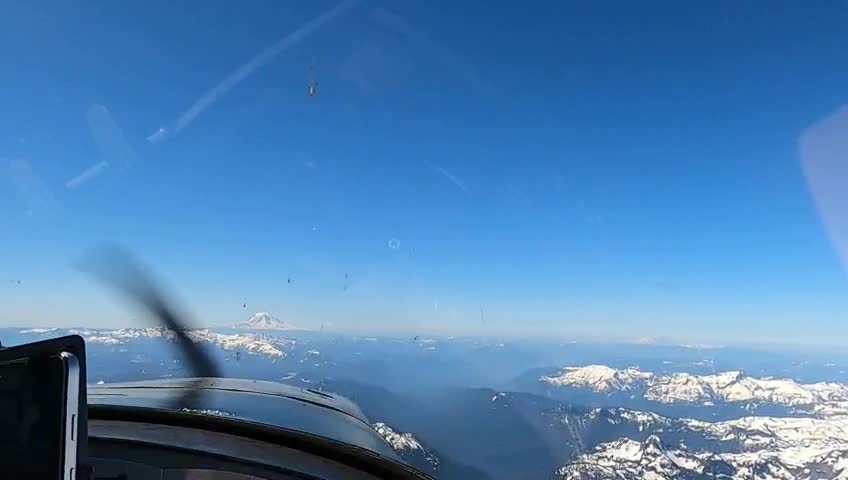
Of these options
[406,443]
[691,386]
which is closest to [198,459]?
[406,443]

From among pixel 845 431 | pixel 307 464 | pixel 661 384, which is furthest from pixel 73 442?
pixel 661 384

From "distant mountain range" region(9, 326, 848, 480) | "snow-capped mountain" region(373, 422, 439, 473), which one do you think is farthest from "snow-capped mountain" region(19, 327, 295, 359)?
"snow-capped mountain" region(373, 422, 439, 473)

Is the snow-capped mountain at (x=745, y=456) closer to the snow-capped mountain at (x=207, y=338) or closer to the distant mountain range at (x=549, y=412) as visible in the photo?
the distant mountain range at (x=549, y=412)

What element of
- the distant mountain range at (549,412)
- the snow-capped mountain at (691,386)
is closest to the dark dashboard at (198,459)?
the distant mountain range at (549,412)

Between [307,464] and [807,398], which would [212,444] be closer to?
[307,464]

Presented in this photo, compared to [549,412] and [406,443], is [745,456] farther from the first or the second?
[406,443]
